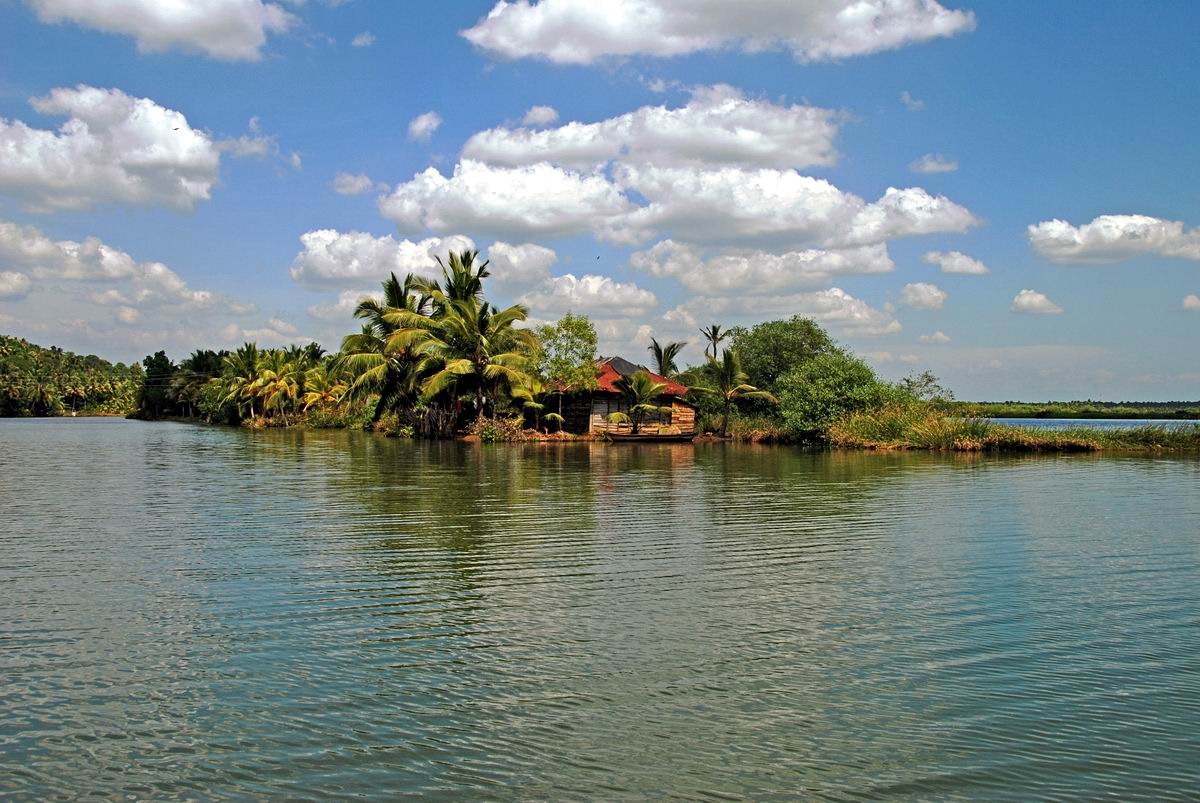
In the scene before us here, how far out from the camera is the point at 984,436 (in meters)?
38.3

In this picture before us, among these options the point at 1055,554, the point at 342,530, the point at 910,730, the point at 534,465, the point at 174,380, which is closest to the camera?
the point at 910,730

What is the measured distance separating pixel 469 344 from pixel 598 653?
39.1 m

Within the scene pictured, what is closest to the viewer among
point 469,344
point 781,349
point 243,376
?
point 469,344

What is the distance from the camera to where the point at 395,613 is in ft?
30.5

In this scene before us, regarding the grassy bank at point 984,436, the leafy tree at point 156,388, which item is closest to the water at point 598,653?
the grassy bank at point 984,436

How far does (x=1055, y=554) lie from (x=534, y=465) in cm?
1940

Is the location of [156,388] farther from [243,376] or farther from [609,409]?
[609,409]

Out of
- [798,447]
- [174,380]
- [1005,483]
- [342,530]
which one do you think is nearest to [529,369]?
[798,447]

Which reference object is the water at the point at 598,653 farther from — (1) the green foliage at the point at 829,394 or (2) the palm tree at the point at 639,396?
(2) the palm tree at the point at 639,396

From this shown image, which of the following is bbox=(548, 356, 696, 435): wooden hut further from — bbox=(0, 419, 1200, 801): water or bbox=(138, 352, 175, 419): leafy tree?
bbox=(138, 352, 175, 419): leafy tree

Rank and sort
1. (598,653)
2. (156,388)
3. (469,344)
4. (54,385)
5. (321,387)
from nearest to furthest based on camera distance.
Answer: (598,653), (469,344), (321,387), (156,388), (54,385)

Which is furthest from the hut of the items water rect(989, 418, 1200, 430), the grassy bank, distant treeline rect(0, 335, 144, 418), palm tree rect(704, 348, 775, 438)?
distant treeline rect(0, 335, 144, 418)

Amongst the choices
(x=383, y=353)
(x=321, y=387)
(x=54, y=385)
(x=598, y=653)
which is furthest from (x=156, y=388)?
(x=598, y=653)

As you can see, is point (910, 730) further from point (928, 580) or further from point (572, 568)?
point (572, 568)
